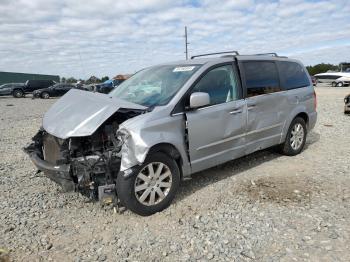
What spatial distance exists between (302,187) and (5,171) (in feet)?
15.9

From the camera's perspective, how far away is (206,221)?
395cm

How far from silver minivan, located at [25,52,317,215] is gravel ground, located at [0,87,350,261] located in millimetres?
355

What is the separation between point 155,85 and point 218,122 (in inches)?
41.3

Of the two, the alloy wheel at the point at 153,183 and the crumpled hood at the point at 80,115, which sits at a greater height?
the crumpled hood at the point at 80,115

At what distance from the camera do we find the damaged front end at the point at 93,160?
3.91m

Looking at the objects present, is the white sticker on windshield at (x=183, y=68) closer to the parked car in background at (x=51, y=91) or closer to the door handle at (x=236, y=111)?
the door handle at (x=236, y=111)

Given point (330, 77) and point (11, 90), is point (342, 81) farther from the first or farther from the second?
point (11, 90)

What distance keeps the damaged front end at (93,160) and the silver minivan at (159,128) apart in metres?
0.01

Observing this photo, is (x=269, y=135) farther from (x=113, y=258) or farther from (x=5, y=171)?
(x=5, y=171)

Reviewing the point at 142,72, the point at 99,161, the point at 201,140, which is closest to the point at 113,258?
the point at 99,161

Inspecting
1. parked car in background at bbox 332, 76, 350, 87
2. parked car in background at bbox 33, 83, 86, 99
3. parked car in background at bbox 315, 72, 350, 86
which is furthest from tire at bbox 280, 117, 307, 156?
parked car in background at bbox 315, 72, 350, 86

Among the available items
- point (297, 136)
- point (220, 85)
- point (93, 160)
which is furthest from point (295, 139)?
point (93, 160)

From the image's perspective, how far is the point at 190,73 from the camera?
15.5 feet

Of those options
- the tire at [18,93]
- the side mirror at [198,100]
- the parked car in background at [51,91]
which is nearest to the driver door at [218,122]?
the side mirror at [198,100]
